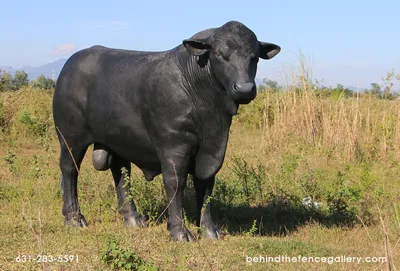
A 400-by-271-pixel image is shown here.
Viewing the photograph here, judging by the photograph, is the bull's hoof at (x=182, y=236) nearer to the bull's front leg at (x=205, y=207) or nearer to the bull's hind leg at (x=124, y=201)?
the bull's front leg at (x=205, y=207)

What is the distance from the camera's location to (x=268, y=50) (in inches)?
207

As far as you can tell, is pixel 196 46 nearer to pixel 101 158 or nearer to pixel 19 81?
pixel 101 158

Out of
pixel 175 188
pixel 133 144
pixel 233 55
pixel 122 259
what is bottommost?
pixel 122 259

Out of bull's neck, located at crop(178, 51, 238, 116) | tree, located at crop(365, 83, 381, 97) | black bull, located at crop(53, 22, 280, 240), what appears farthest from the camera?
tree, located at crop(365, 83, 381, 97)

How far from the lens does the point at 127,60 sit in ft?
18.3

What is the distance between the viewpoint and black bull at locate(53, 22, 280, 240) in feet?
15.7

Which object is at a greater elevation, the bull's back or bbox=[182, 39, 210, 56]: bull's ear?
bbox=[182, 39, 210, 56]: bull's ear

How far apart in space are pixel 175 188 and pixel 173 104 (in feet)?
2.46

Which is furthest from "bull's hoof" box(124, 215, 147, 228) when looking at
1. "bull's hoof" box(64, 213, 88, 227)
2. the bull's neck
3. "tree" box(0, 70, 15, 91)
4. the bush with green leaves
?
"tree" box(0, 70, 15, 91)

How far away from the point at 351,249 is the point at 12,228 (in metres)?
3.11

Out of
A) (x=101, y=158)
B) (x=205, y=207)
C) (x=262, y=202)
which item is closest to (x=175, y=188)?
(x=205, y=207)

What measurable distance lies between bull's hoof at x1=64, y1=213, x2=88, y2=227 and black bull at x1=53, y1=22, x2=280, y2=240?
11mm

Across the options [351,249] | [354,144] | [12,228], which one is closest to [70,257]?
[12,228]

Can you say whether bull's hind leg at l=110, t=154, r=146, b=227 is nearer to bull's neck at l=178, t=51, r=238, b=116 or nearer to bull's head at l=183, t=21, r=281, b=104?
bull's neck at l=178, t=51, r=238, b=116
